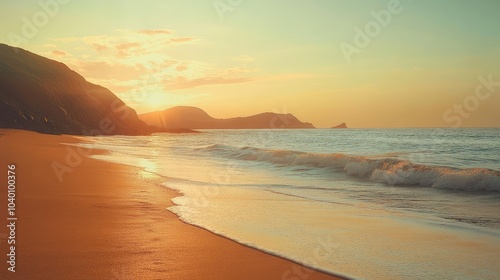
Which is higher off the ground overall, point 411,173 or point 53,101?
point 53,101

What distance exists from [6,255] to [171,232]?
2231mm

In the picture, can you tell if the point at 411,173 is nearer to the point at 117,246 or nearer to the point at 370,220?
the point at 370,220

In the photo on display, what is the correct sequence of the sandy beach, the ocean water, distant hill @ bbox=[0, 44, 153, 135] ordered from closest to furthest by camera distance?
1. the sandy beach
2. the ocean water
3. distant hill @ bbox=[0, 44, 153, 135]

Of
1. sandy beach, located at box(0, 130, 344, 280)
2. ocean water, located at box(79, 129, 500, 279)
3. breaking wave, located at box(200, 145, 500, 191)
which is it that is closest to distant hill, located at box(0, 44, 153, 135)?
breaking wave, located at box(200, 145, 500, 191)

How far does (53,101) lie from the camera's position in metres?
77.9

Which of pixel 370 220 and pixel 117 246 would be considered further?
pixel 370 220

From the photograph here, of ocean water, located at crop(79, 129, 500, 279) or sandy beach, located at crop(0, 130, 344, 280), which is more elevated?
A: sandy beach, located at crop(0, 130, 344, 280)

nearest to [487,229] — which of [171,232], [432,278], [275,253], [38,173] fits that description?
[432,278]

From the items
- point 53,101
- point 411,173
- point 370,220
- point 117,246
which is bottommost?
point 370,220

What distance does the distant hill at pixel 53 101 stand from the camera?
58.9 meters

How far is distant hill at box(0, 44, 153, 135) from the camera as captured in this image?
58.9 m

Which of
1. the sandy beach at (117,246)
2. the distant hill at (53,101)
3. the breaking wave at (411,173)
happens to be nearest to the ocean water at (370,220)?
the breaking wave at (411,173)

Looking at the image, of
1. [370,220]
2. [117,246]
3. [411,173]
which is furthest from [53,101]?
[117,246]

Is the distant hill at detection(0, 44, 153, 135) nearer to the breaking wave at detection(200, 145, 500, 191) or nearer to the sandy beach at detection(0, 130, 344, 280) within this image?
the breaking wave at detection(200, 145, 500, 191)
